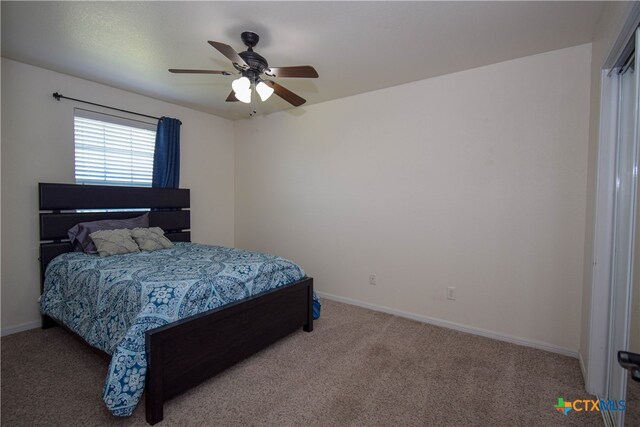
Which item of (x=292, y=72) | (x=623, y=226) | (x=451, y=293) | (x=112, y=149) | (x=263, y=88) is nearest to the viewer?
(x=623, y=226)

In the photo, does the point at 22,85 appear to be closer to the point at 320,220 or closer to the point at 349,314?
the point at 320,220

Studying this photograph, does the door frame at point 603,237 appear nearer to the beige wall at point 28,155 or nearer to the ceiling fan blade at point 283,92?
the ceiling fan blade at point 283,92

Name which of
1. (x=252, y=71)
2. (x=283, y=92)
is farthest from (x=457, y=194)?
(x=252, y=71)

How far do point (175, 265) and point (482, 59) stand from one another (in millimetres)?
3288

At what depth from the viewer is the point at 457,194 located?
3.00 m

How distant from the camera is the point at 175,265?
100 inches

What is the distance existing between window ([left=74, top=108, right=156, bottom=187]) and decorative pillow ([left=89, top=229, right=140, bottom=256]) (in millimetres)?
830

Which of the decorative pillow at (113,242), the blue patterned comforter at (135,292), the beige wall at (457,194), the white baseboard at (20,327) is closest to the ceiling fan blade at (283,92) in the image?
the beige wall at (457,194)

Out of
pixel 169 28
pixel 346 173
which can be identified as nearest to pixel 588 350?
pixel 346 173

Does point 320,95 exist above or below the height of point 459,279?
above

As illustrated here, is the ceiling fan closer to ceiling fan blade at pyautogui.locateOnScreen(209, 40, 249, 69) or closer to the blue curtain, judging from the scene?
ceiling fan blade at pyautogui.locateOnScreen(209, 40, 249, 69)

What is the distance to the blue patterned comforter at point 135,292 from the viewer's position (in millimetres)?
1705

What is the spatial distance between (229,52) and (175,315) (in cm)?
175

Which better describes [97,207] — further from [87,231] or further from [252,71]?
[252,71]
